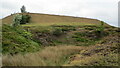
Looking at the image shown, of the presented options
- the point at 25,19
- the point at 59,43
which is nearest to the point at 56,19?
the point at 25,19

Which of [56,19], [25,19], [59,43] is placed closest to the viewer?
[59,43]

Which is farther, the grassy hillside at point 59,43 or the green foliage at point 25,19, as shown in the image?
the green foliage at point 25,19

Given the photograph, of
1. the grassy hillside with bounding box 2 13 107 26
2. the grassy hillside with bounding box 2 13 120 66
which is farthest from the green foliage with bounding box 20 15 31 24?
the grassy hillside with bounding box 2 13 120 66

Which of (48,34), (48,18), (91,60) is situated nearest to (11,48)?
(91,60)

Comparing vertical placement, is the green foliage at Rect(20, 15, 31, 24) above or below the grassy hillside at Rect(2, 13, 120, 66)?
above

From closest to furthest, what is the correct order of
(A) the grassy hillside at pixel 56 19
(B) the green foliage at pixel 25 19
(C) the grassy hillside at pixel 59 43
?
(C) the grassy hillside at pixel 59 43, (B) the green foliage at pixel 25 19, (A) the grassy hillside at pixel 56 19

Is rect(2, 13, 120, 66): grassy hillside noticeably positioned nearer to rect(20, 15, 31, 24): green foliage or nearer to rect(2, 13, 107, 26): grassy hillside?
rect(2, 13, 107, 26): grassy hillside

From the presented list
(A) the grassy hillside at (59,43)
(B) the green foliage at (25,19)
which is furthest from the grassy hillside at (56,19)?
(B) the green foliage at (25,19)

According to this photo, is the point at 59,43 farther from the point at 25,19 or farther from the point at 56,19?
the point at 56,19

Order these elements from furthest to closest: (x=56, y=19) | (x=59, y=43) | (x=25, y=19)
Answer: (x=56, y=19)
(x=25, y=19)
(x=59, y=43)

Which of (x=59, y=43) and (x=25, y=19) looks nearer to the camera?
(x=59, y=43)

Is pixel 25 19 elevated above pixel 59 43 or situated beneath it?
elevated above

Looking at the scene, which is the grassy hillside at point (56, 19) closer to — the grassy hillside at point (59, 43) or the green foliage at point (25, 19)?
the grassy hillside at point (59, 43)

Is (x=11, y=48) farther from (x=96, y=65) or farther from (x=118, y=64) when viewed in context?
(x=118, y=64)
